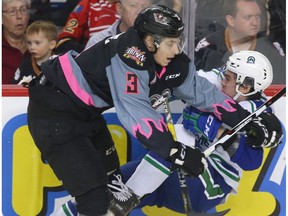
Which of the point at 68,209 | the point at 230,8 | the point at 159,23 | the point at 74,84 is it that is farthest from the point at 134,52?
the point at 230,8

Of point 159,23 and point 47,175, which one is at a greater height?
point 159,23

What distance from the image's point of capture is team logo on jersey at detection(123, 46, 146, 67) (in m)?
3.21

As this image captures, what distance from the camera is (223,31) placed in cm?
391

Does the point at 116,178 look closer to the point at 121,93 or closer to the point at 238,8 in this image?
the point at 121,93

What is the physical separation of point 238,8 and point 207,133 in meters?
0.68

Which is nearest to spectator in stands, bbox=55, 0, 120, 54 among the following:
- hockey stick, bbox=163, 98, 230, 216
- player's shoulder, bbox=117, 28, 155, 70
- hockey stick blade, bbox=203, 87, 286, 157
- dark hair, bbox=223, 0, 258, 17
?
dark hair, bbox=223, 0, 258, 17

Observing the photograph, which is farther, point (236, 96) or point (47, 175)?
point (47, 175)

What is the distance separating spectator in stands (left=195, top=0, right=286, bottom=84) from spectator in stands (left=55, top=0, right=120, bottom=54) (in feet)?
1.36

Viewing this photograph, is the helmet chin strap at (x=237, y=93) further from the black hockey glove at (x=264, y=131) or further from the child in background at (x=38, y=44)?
the child in background at (x=38, y=44)

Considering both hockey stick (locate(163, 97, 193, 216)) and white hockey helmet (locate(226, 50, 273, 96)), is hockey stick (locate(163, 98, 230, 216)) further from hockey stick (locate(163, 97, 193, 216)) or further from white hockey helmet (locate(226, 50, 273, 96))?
white hockey helmet (locate(226, 50, 273, 96))

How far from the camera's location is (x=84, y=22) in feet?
13.2

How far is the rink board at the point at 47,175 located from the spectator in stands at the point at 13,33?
0.15 m

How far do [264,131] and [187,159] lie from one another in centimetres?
37

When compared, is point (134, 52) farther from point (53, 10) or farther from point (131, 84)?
point (53, 10)
